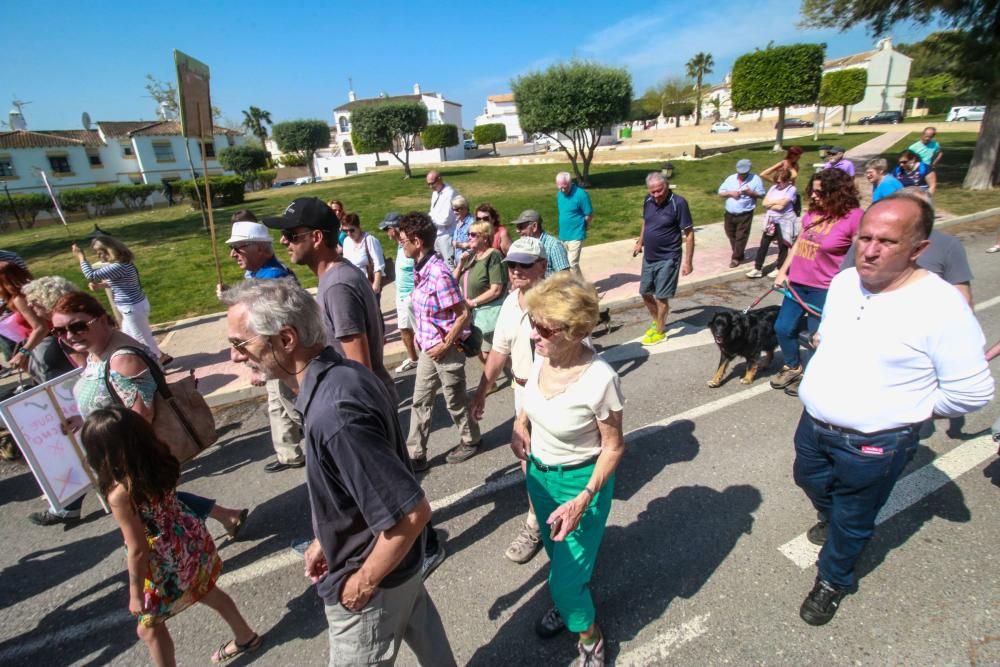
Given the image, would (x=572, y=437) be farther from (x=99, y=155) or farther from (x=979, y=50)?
(x=99, y=155)

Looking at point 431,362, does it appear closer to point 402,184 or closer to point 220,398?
point 220,398

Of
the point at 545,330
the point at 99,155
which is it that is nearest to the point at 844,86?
the point at 545,330

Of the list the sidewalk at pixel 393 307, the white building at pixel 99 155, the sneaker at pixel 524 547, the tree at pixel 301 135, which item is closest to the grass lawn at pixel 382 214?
the sidewalk at pixel 393 307

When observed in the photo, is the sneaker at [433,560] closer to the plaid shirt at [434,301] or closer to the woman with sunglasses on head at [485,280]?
the plaid shirt at [434,301]

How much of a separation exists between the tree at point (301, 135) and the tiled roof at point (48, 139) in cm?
1802

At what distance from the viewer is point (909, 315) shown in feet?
6.48

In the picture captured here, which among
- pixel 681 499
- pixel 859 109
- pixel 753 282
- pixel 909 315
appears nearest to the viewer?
pixel 909 315

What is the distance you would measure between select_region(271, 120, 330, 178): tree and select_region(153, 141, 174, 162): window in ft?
37.9

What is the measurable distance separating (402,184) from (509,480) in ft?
90.5

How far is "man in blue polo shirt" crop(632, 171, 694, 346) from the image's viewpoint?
5.61 metres

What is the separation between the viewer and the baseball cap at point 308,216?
8.96 feet

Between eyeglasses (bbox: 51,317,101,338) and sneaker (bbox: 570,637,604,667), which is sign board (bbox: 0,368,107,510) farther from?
sneaker (bbox: 570,637,604,667)

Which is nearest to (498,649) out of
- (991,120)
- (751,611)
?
(751,611)

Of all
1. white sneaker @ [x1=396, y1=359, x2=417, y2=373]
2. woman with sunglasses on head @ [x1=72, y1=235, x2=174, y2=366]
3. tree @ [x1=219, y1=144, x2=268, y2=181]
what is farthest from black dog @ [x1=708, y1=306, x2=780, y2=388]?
tree @ [x1=219, y1=144, x2=268, y2=181]
